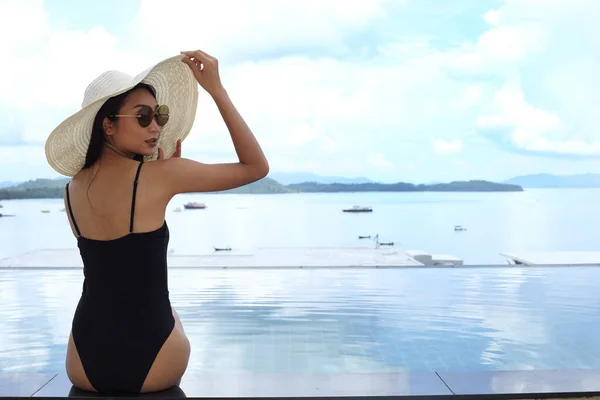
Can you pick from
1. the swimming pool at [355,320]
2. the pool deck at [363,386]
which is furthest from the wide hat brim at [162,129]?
the swimming pool at [355,320]

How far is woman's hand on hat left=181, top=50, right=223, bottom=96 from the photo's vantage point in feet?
4.70

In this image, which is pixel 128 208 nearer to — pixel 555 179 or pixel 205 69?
pixel 205 69

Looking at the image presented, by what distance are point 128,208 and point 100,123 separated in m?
0.22

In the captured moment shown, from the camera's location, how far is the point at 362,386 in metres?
1.57

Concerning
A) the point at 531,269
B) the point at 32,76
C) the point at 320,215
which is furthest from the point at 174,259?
the point at 320,215

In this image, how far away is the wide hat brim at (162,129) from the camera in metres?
1.39

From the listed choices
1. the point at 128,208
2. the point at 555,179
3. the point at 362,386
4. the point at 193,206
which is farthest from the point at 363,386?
the point at 555,179

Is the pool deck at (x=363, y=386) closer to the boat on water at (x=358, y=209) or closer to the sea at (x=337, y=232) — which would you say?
the sea at (x=337, y=232)

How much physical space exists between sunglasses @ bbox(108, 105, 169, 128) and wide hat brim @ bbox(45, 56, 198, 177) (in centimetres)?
5

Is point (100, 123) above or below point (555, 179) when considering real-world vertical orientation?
below

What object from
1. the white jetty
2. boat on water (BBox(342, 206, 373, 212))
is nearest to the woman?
the white jetty

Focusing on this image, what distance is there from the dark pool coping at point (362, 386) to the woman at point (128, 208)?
9 cm

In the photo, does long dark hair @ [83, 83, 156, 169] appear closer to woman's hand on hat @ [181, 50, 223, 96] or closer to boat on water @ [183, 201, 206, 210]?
woman's hand on hat @ [181, 50, 223, 96]

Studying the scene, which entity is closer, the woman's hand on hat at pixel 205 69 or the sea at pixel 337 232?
the woman's hand on hat at pixel 205 69
